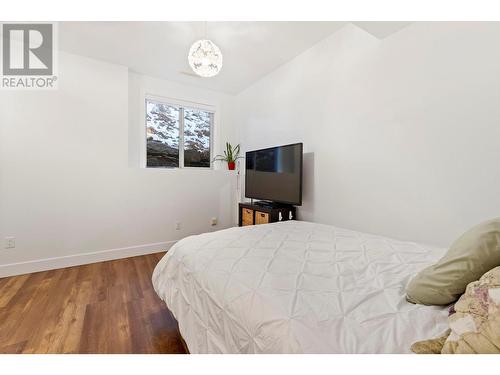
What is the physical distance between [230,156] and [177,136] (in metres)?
0.96

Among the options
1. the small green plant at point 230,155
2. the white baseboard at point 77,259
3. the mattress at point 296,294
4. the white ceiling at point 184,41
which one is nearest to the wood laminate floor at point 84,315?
the white baseboard at point 77,259

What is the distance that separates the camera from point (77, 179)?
9.25ft

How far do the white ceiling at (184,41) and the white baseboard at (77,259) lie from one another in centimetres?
251

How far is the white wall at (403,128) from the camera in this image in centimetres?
151

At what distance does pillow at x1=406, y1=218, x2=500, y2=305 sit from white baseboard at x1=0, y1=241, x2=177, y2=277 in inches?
127

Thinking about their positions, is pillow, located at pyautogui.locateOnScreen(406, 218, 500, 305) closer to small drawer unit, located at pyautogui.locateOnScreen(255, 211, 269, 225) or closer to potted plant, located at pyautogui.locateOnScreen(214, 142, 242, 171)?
small drawer unit, located at pyautogui.locateOnScreen(255, 211, 269, 225)

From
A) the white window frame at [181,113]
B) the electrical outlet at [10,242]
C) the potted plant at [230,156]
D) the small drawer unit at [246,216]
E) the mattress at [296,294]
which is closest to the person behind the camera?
the mattress at [296,294]

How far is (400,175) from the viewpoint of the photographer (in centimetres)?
190

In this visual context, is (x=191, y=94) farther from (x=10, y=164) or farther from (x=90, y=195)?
(x=10, y=164)

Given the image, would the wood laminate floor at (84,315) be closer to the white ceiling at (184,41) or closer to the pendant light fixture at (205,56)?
the pendant light fixture at (205,56)

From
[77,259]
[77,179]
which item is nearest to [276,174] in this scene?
[77,179]

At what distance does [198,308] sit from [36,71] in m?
3.36

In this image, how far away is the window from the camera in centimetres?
360

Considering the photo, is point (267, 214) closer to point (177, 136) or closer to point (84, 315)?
point (84, 315)
